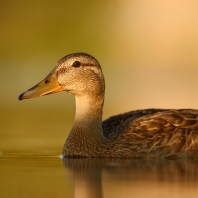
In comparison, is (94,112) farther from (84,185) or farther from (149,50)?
(149,50)

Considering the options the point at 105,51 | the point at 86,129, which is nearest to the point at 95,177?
the point at 86,129

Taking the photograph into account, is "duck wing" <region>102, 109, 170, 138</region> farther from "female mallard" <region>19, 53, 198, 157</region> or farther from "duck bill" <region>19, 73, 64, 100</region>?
"duck bill" <region>19, 73, 64, 100</region>

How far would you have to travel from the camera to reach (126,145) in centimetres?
1526

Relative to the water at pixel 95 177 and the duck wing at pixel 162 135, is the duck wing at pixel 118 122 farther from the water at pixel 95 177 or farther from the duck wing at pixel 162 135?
the water at pixel 95 177

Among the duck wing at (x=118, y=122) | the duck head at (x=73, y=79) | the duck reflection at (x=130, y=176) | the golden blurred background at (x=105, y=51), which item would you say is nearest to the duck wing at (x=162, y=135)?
the duck wing at (x=118, y=122)

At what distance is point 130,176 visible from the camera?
43.0ft

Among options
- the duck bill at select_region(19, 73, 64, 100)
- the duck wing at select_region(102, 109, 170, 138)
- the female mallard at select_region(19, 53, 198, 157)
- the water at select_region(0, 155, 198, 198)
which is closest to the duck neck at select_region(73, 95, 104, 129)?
the female mallard at select_region(19, 53, 198, 157)

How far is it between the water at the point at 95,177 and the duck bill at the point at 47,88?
33.5 inches

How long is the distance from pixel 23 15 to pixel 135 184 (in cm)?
2483

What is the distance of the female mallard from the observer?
15250 mm

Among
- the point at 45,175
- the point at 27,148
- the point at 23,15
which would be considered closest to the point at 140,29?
the point at 23,15

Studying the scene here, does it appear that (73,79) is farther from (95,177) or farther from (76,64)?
(95,177)

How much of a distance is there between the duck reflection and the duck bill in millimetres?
1062

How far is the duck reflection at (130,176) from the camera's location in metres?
12.0
